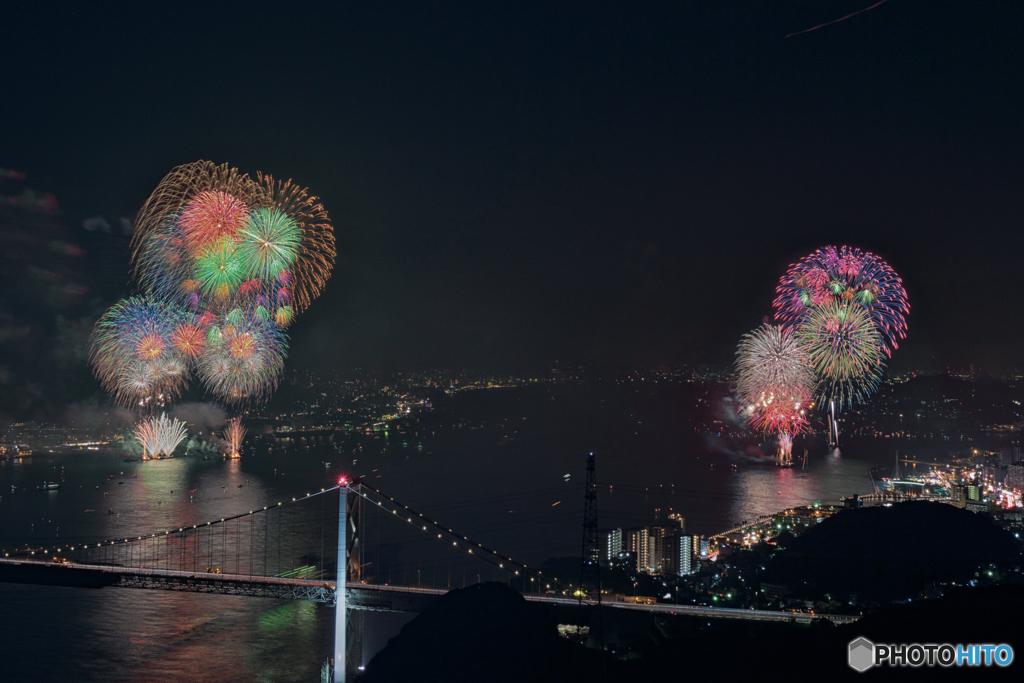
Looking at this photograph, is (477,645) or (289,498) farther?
(289,498)

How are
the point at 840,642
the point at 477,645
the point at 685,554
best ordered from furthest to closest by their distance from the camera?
the point at 685,554, the point at 477,645, the point at 840,642

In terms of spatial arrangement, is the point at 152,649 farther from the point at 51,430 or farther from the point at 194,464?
the point at 51,430

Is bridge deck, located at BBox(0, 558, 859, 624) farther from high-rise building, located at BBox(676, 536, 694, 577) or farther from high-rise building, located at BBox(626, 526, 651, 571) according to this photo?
high-rise building, located at BBox(626, 526, 651, 571)

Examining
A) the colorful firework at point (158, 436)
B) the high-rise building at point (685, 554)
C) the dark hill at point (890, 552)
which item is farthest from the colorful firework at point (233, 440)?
the dark hill at point (890, 552)

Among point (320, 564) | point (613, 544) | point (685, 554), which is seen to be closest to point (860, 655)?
point (685, 554)

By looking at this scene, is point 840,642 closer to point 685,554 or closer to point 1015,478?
point 685,554

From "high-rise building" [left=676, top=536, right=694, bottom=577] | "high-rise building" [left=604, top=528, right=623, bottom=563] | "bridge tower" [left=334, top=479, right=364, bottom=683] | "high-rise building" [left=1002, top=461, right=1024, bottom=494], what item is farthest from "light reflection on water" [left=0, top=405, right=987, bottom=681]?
"high-rise building" [left=1002, top=461, right=1024, bottom=494]

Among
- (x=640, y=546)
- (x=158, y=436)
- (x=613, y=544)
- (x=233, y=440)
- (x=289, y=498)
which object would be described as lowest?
(x=613, y=544)

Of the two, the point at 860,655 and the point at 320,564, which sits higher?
the point at 860,655
